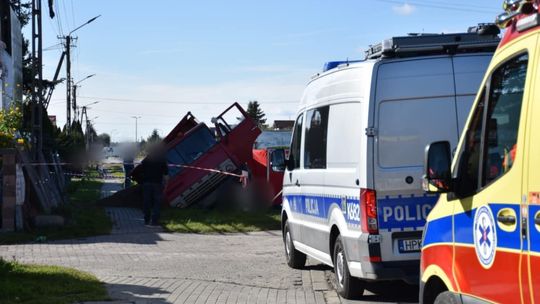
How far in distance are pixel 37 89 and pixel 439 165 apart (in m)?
19.1

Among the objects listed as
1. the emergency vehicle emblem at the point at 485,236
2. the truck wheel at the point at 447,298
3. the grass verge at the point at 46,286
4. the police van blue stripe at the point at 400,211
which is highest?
the emergency vehicle emblem at the point at 485,236

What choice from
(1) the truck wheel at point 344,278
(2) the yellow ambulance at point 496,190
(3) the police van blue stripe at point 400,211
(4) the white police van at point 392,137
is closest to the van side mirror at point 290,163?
(4) the white police van at point 392,137

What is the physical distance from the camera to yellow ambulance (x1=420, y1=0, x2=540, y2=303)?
3.62 m

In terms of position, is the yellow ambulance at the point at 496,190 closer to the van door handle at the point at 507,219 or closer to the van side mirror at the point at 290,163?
the van door handle at the point at 507,219

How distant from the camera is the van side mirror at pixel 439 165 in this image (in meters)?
4.62

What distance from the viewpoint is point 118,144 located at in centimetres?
2528

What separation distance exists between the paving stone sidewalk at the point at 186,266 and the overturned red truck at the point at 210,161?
10.8ft

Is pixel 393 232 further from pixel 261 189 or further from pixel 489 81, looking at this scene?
pixel 261 189

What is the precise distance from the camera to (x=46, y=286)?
878 cm

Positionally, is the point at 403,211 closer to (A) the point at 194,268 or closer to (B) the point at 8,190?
(A) the point at 194,268

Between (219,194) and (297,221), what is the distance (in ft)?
31.5

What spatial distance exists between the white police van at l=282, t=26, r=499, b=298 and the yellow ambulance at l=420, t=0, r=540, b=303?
245 cm

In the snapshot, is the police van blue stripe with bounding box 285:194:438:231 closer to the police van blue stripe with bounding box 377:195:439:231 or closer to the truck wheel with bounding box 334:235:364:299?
the police van blue stripe with bounding box 377:195:439:231

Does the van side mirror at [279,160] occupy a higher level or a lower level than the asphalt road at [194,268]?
higher
